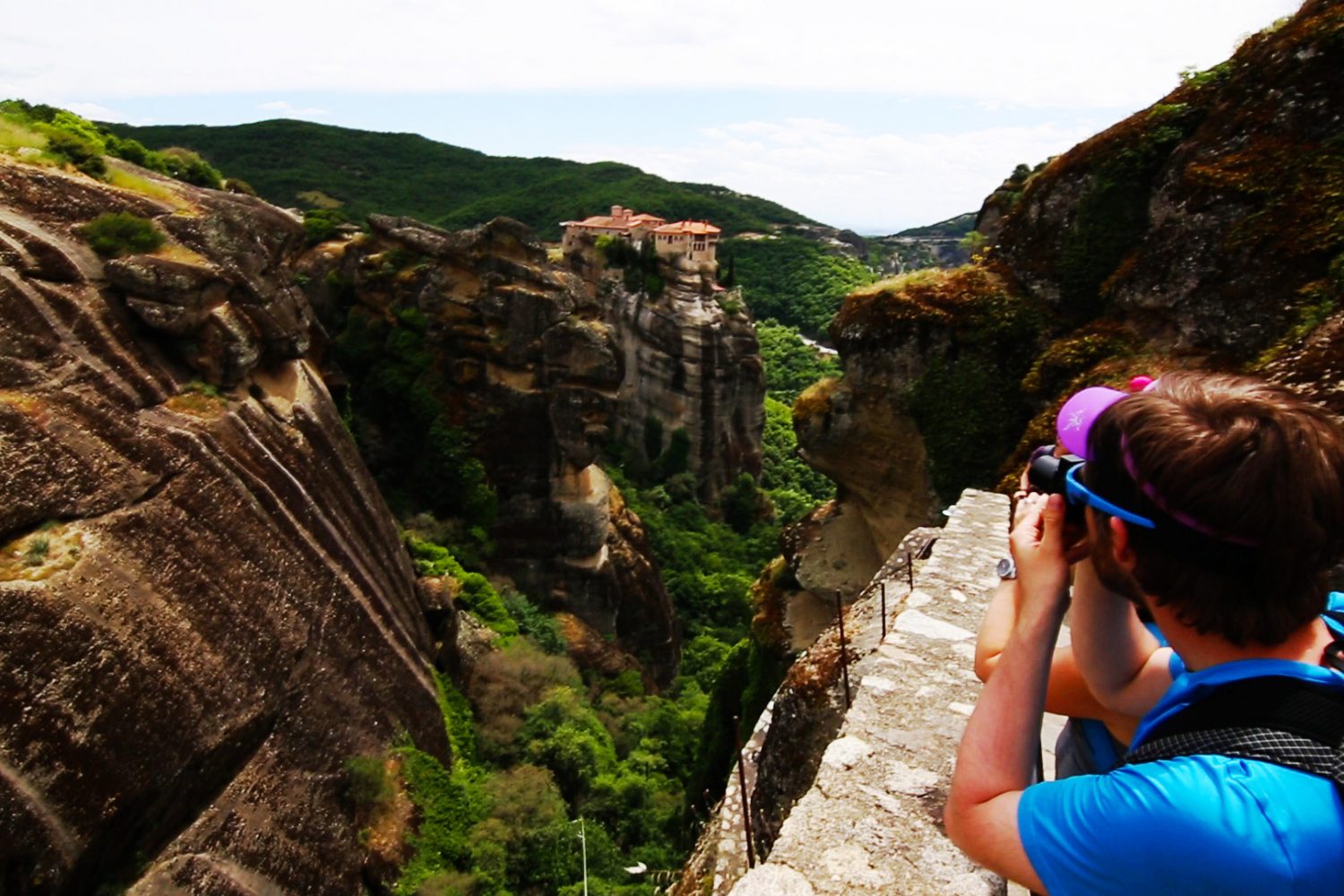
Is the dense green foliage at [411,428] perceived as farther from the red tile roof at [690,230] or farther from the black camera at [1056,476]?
the red tile roof at [690,230]

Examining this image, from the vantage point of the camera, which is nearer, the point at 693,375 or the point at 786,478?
the point at 693,375

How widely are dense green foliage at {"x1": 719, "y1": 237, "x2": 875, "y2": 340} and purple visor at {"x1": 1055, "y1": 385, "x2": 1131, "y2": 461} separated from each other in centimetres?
8207

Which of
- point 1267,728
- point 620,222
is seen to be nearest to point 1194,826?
point 1267,728

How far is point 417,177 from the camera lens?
110 meters

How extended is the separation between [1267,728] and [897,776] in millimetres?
2774

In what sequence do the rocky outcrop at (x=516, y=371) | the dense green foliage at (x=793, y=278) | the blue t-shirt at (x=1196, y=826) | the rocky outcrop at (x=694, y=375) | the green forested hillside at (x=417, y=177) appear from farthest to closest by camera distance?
the green forested hillside at (x=417, y=177)
the dense green foliage at (x=793, y=278)
the rocky outcrop at (x=694, y=375)
the rocky outcrop at (x=516, y=371)
the blue t-shirt at (x=1196, y=826)

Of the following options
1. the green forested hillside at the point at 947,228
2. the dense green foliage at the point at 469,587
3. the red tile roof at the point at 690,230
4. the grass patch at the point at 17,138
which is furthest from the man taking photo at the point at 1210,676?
the green forested hillside at the point at 947,228

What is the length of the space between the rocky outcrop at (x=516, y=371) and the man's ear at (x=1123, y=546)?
23.3 metres

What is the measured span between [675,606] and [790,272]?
235ft

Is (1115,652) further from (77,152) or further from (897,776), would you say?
(77,152)

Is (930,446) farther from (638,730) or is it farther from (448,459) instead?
(448,459)

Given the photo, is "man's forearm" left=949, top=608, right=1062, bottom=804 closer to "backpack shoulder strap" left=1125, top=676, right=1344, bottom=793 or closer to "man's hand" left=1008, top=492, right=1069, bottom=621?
"man's hand" left=1008, top=492, right=1069, bottom=621

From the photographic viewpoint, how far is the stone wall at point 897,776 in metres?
3.44

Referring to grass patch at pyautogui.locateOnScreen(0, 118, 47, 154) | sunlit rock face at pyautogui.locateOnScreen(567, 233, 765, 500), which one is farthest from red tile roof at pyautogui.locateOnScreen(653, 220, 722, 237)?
grass patch at pyautogui.locateOnScreen(0, 118, 47, 154)
